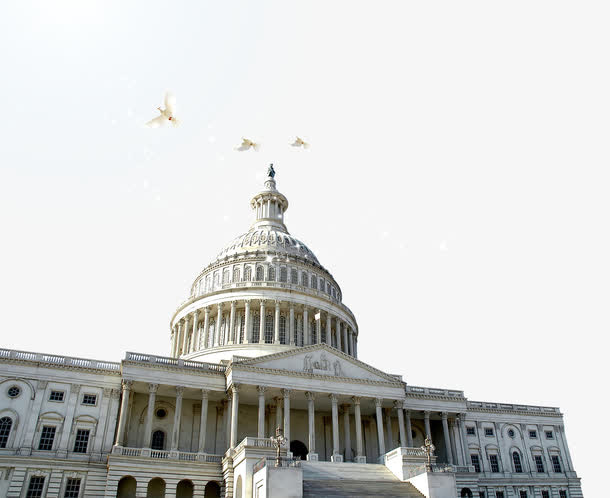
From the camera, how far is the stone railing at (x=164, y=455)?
38.8 metres

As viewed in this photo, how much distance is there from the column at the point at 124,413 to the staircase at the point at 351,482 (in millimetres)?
14498

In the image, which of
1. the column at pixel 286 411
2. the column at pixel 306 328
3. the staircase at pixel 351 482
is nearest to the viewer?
the staircase at pixel 351 482

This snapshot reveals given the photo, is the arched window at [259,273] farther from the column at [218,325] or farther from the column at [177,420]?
the column at [177,420]

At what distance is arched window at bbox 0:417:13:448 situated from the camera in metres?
39.3

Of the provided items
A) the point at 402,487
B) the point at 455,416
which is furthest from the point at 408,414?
the point at 402,487

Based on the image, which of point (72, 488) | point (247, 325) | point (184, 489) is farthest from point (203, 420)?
point (247, 325)

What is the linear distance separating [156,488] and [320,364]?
17.0 metres

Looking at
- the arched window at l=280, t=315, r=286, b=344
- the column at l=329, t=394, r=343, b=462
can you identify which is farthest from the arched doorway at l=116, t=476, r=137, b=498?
the arched window at l=280, t=315, r=286, b=344

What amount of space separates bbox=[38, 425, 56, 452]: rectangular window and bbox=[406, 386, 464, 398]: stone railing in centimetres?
3282

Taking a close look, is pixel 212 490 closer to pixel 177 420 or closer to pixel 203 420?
pixel 203 420

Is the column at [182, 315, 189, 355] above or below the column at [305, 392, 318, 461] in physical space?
above

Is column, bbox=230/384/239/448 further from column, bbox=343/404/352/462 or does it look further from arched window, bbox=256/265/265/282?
arched window, bbox=256/265/265/282

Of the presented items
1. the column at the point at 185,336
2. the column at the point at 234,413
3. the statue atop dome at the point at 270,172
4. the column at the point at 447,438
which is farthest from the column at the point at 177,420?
the statue atop dome at the point at 270,172

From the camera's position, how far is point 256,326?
200ft
